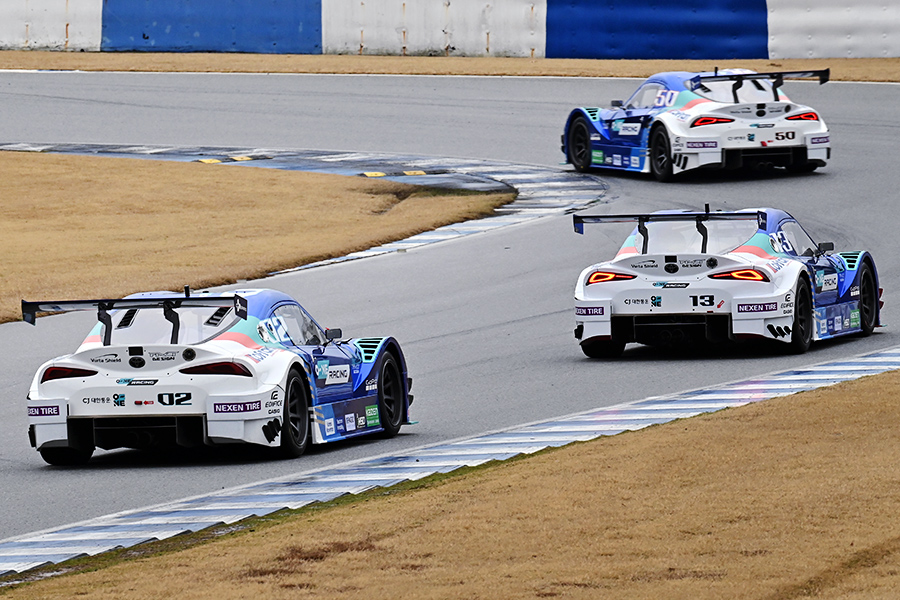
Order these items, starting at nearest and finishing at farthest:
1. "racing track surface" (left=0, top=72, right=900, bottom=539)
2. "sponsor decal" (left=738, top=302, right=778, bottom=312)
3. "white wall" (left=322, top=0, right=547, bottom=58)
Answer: "racing track surface" (left=0, top=72, right=900, bottom=539), "sponsor decal" (left=738, top=302, right=778, bottom=312), "white wall" (left=322, top=0, right=547, bottom=58)

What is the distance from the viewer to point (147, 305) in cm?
1020

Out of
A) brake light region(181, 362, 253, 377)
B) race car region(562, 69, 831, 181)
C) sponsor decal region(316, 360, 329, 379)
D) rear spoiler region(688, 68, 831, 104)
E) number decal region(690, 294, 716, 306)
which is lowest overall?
sponsor decal region(316, 360, 329, 379)

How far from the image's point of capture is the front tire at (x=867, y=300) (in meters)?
15.2

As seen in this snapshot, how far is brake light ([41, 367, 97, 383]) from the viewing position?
32.5ft

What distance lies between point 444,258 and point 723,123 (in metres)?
5.82

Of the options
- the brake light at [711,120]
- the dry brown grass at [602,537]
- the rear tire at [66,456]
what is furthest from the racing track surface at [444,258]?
the dry brown grass at [602,537]

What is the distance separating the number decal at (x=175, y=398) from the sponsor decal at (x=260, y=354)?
445 mm

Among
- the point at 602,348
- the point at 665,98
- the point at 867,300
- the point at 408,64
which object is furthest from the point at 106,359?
the point at 408,64

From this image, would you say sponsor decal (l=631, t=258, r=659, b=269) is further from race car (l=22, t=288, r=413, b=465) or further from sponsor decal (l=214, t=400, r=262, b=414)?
sponsor decal (l=214, t=400, r=262, b=414)

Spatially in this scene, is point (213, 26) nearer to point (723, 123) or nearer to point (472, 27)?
point (472, 27)

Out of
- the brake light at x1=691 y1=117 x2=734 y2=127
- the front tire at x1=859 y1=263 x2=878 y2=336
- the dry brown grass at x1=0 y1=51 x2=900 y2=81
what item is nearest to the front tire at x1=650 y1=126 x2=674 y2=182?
the brake light at x1=691 y1=117 x2=734 y2=127

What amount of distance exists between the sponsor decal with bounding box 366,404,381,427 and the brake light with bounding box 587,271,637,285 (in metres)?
3.53

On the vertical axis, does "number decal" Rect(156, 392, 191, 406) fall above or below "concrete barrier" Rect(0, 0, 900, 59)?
below

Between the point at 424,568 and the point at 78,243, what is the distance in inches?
646
